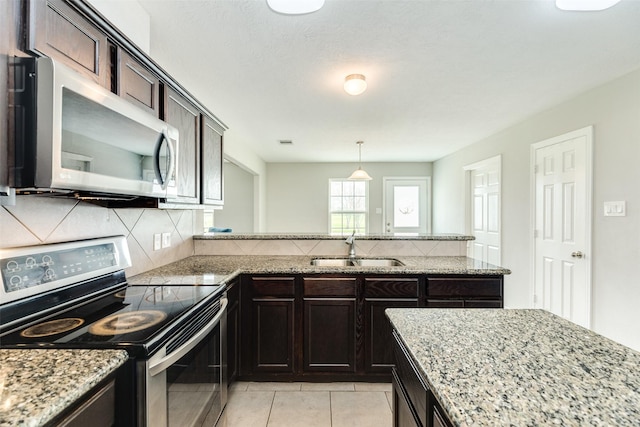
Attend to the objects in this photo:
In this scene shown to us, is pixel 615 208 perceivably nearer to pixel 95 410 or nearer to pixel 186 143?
pixel 186 143

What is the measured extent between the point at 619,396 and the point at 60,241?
6.48 ft

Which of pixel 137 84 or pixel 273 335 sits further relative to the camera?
pixel 273 335

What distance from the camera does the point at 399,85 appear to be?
2686 mm

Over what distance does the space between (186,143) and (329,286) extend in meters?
1.38

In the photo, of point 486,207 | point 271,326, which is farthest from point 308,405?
point 486,207

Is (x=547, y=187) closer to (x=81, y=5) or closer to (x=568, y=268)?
(x=568, y=268)

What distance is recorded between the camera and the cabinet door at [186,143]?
1.84 m

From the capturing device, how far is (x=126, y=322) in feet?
3.76

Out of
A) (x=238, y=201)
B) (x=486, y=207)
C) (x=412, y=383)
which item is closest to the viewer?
(x=412, y=383)

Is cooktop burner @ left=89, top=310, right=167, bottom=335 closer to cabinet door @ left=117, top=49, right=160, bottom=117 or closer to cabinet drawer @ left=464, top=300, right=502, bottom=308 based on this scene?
cabinet door @ left=117, top=49, right=160, bottom=117

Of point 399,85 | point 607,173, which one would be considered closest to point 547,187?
point 607,173

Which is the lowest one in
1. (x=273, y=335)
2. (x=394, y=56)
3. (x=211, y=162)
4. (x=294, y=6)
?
(x=273, y=335)

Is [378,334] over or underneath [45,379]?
underneath

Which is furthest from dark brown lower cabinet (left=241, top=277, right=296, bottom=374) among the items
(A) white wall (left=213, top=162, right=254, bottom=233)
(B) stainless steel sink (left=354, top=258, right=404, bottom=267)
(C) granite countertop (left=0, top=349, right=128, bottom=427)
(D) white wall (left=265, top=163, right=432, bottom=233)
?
(D) white wall (left=265, top=163, right=432, bottom=233)
